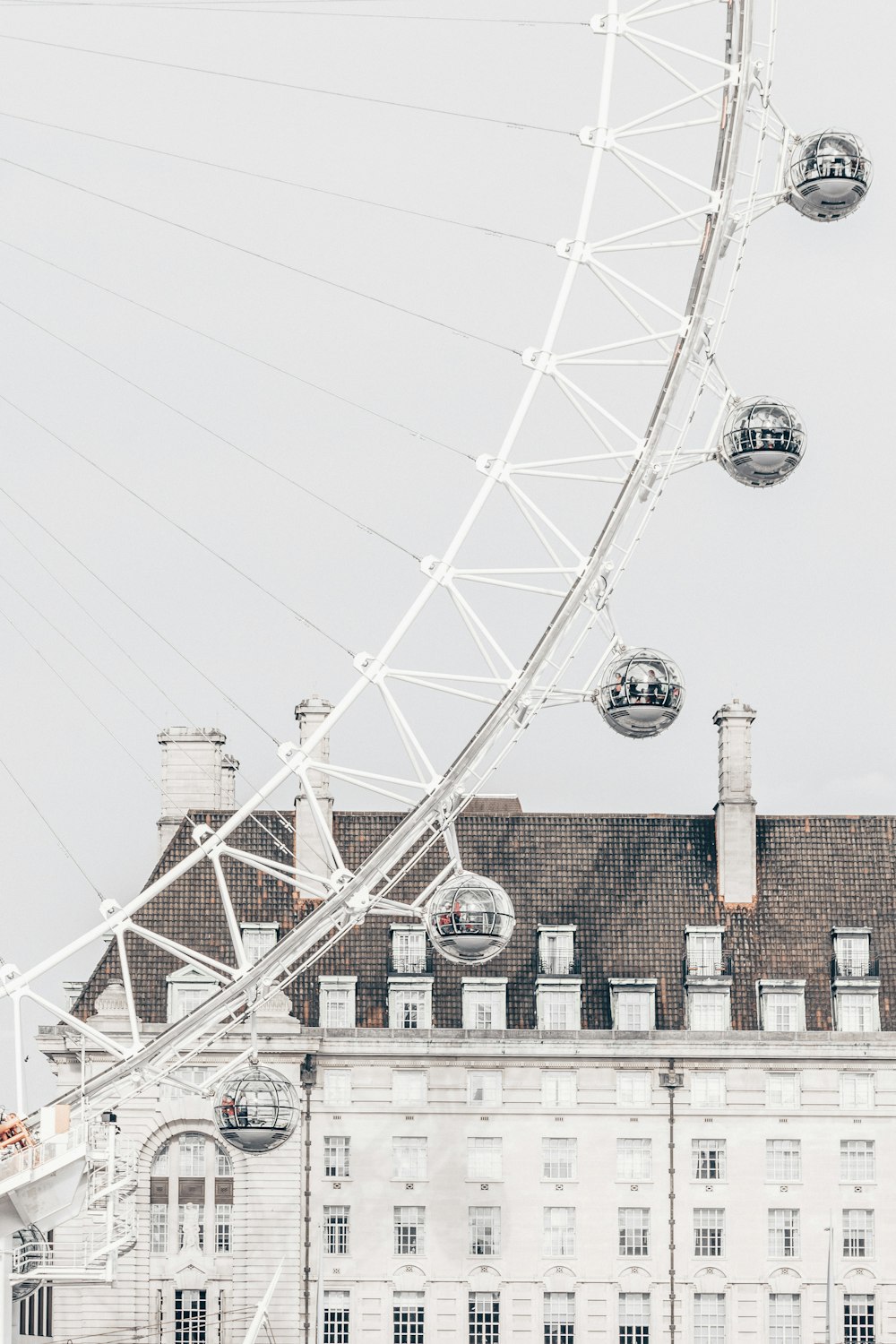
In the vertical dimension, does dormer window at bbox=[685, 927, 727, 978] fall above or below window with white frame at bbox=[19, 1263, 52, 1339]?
above

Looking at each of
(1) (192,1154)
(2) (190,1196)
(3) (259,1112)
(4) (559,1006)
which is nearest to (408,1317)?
(2) (190,1196)

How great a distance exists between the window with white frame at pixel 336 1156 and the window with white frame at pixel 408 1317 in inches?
153

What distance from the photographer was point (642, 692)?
6366cm

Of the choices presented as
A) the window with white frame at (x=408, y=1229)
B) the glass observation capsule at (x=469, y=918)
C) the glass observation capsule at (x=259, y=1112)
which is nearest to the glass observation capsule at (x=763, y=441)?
the glass observation capsule at (x=469, y=918)

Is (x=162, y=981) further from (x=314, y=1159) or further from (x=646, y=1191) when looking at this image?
(x=646, y=1191)

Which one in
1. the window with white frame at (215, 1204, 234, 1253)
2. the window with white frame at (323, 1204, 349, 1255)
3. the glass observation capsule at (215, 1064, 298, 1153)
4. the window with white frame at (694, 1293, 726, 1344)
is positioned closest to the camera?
the glass observation capsule at (215, 1064, 298, 1153)

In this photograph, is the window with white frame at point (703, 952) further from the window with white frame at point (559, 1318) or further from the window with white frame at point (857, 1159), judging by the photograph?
the window with white frame at point (559, 1318)

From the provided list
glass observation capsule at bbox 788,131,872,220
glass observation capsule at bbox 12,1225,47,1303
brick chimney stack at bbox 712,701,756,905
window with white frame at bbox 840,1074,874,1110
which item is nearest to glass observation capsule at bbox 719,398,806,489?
glass observation capsule at bbox 788,131,872,220

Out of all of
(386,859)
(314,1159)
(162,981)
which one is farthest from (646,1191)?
(386,859)

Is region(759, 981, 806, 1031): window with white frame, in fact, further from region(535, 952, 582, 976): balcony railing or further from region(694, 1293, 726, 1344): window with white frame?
region(694, 1293, 726, 1344): window with white frame

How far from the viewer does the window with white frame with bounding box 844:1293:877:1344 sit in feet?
305

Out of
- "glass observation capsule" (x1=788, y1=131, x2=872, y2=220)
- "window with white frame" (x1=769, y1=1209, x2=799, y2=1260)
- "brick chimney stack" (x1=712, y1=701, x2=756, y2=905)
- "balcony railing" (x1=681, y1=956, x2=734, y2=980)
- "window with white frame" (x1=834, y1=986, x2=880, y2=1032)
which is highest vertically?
"glass observation capsule" (x1=788, y1=131, x2=872, y2=220)

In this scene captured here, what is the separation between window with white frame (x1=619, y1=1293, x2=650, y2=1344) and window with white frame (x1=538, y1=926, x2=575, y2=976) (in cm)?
960

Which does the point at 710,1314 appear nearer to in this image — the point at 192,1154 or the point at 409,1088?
the point at 409,1088
